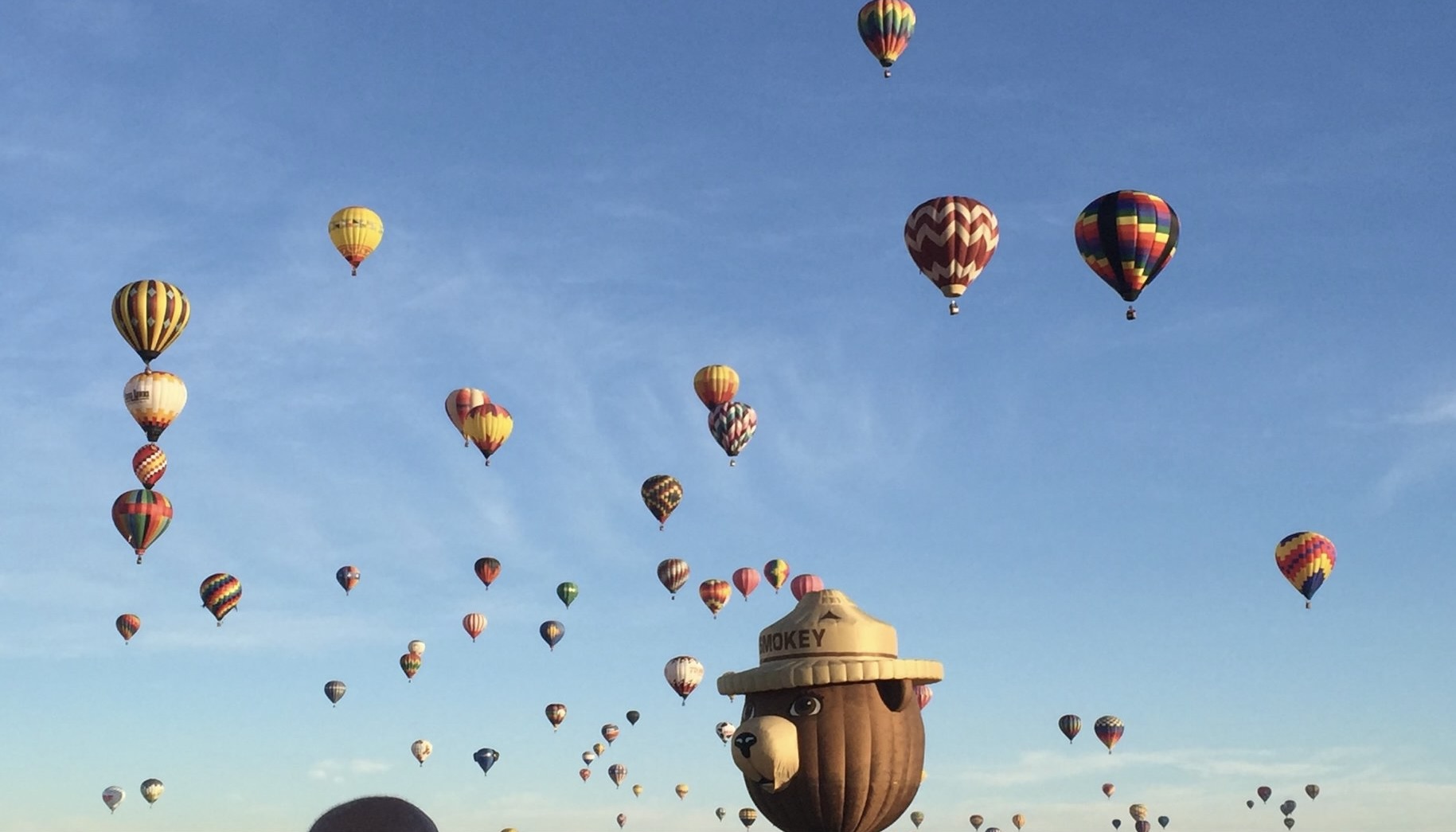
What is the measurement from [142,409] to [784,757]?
1609 inches

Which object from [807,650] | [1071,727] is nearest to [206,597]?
[1071,727]

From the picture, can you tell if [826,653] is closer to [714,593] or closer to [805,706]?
[805,706]

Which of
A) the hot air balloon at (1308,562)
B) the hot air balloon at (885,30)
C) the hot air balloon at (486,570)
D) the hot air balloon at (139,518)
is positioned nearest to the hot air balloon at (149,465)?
the hot air balloon at (139,518)

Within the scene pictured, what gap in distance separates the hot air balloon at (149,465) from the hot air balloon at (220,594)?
675 centimetres

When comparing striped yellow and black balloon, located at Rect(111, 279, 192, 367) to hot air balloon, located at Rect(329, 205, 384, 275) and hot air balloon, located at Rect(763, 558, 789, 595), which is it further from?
hot air balloon, located at Rect(763, 558, 789, 595)

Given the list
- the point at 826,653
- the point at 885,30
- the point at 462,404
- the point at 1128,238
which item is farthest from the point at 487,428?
the point at 826,653

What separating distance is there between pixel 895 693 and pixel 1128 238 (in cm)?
2554

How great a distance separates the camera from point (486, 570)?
73.2 metres

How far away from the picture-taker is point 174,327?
5019 centimetres

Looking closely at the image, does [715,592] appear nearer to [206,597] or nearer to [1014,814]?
[206,597]

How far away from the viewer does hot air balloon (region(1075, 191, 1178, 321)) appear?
4059 centimetres

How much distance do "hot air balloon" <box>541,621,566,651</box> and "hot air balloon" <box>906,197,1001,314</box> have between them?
4200 cm

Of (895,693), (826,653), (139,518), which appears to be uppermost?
(139,518)

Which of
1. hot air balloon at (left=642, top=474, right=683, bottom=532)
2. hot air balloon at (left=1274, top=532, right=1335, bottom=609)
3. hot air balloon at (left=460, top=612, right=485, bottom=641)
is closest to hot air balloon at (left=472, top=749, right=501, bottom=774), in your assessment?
hot air balloon at (left=460, top=612, right=485, bottom=641)
